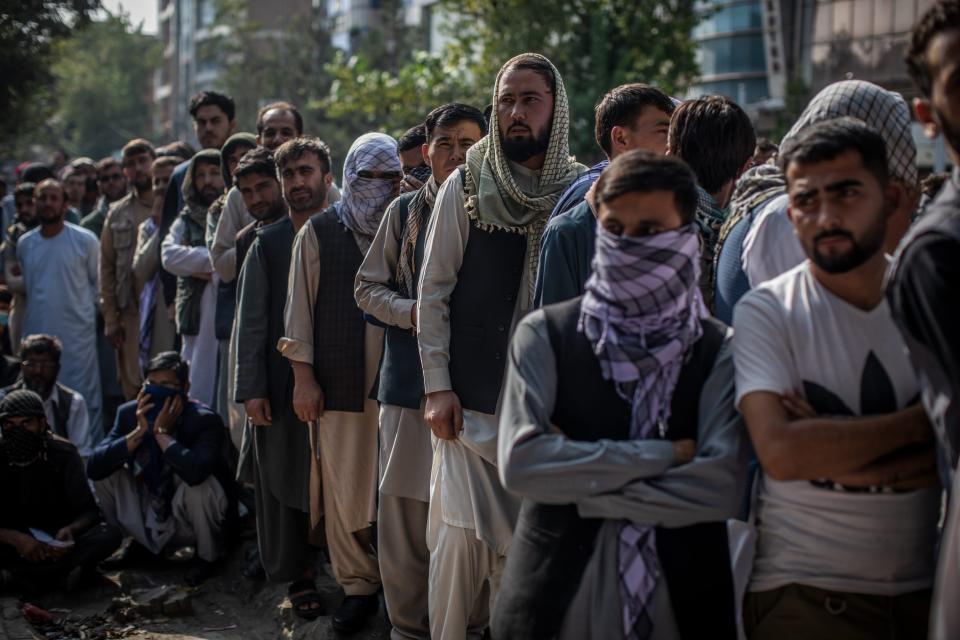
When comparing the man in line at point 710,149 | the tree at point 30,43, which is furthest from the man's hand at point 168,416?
the tree at point 30,43

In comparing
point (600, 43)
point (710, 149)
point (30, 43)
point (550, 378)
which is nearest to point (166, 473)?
point (710, 149)

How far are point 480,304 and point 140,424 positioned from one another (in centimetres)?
321

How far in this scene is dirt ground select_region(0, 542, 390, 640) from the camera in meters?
5.94

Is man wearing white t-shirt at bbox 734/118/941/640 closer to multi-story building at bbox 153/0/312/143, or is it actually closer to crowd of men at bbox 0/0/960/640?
crowd of men at bbox 0/0/960/640

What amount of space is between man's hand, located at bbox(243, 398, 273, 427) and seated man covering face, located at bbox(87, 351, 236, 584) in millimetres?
1157

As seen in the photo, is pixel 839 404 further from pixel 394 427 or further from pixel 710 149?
pixel 394 427

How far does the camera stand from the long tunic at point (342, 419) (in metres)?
5.56

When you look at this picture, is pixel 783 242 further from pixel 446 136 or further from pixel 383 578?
pixel 383 578

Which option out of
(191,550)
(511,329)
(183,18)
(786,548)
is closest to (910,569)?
(786,548)

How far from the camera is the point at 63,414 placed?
8.04 metres

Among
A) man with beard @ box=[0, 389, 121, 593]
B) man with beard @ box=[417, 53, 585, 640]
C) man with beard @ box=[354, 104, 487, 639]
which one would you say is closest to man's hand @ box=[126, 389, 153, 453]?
man with beard @ box=[0, 389, 121, 593]

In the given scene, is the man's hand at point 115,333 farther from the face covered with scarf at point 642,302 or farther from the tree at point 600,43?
the tree at point 600,43

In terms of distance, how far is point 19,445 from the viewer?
273 inches

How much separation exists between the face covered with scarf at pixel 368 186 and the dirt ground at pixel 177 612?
1835mm
